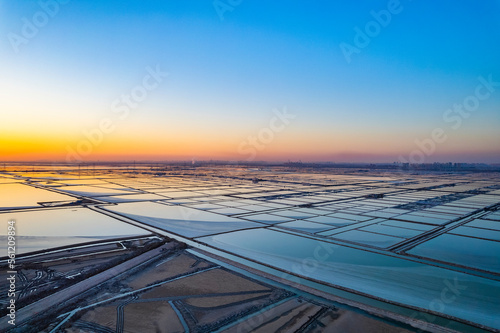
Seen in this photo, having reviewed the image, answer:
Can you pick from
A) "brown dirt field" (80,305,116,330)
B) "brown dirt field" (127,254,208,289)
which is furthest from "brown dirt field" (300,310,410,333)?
"brown dirt field" (127,254,208,289)

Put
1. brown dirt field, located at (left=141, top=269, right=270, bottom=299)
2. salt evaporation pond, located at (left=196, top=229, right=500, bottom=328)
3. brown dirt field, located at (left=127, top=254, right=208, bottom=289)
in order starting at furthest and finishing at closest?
brown dirt field, located at (left=127, top=254, right=208, bottom=289) < brown dirt field, located at (left=141, top=269, right=270, bottom=299) < salt evaporation pond, located at (left=196, top=229, right=500, bottom=328)

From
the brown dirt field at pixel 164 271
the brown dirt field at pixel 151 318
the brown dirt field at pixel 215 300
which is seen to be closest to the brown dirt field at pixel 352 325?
the brown dirt field at pixel 215 300

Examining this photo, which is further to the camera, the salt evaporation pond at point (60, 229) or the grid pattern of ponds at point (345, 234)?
the salt evaporation pond at point (60, 229)

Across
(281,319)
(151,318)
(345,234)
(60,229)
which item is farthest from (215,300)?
(60,229)

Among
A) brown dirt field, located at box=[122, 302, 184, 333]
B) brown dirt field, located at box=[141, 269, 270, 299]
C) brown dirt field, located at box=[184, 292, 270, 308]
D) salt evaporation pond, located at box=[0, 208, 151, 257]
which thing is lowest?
salt evaporation pond, located at box=[0, 208, 151, 257]

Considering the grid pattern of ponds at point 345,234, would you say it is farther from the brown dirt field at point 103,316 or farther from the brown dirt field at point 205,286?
the brown dirt field at point 103,316

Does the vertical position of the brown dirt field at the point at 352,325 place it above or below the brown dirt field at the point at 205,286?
below

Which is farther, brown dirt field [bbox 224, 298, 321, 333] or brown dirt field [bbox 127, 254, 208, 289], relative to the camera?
brown dirt field [bbox 127, 254, 208, 289]

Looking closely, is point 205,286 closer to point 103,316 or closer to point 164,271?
point 164,271

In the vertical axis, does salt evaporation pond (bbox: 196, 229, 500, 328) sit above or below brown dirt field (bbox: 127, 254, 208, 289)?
below

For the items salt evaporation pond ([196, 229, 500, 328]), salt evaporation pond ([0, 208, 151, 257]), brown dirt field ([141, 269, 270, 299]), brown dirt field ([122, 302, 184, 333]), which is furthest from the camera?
salt evaporation pond ([0, 208, 151, 257])

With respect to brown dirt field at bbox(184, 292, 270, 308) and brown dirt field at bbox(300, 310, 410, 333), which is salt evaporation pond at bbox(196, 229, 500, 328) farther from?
brown dirt field at bbox(184, 292, 270, 308)

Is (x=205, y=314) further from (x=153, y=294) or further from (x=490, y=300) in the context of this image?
(x=490, y=300)
